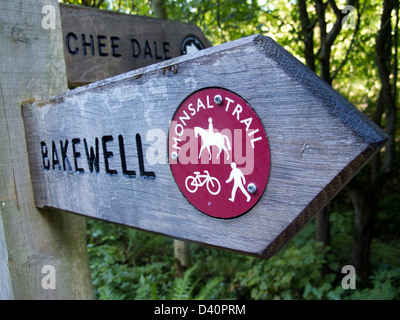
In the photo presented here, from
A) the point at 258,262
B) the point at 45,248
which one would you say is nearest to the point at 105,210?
the point at 45,248

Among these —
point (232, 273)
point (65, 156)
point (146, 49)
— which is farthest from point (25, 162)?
point (232, 273)

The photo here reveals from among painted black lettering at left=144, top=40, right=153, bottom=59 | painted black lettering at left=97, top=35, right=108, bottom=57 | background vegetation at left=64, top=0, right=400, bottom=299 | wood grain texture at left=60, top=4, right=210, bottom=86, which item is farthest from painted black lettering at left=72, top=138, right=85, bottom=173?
background vegetation at left=64, top=0, right=400, bottom=299

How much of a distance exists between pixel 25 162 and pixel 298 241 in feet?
12.7

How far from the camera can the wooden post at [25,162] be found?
1.00 metres

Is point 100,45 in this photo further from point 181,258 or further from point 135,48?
point 181,258

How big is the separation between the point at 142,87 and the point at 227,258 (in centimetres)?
343

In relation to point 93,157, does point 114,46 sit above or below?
above

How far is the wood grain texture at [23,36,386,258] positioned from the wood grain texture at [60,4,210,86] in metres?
0.47

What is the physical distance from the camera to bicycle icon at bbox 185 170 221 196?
1.95 ft

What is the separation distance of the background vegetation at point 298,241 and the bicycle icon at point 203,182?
1.85 metres

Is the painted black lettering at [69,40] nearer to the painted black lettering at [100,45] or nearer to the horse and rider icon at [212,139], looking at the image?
the painted black lettering at [100,45]

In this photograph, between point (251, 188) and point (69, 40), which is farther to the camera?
point (69, 40)

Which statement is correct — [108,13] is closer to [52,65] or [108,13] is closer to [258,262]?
[52,65]

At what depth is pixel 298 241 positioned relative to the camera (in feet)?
14.2
